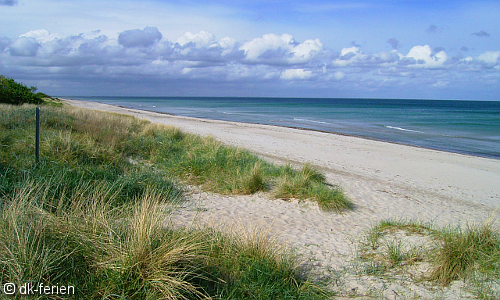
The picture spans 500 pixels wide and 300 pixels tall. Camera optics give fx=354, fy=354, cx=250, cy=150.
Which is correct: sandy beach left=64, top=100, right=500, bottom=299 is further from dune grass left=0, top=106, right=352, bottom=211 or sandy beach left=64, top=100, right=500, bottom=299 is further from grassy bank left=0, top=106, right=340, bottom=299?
grassy bank left=0, top=106, right=340, bottom=299

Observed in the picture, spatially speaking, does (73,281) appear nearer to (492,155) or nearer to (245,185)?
(245,185)

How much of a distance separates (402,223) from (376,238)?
3.67 ft

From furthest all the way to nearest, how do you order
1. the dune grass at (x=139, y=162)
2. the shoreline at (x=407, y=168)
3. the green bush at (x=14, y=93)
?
the green bush at (x=14, y=93), the shoreline at (x=407, y=168), the dune grass at (x=139, y=162)

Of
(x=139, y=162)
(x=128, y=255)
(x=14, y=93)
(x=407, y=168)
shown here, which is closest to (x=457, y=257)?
(x=128, y=255)

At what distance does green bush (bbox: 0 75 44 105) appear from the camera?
19.2 m

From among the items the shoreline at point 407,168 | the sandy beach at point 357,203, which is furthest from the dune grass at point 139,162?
the shoreline at point 407,168

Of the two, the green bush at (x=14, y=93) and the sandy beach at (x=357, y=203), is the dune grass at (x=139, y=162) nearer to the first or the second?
the sandy beach at (x=357, y=203)

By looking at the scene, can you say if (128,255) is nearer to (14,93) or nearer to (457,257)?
(457,257)

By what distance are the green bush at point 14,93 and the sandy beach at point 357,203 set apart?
1418 centimetres

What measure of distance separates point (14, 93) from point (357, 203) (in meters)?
20.0

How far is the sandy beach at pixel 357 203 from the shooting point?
18.3 ft

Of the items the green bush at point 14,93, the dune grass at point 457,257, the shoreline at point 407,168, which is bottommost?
the shoreline at point 407,168

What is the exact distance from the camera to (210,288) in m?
3.52

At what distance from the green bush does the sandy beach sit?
14.2m
